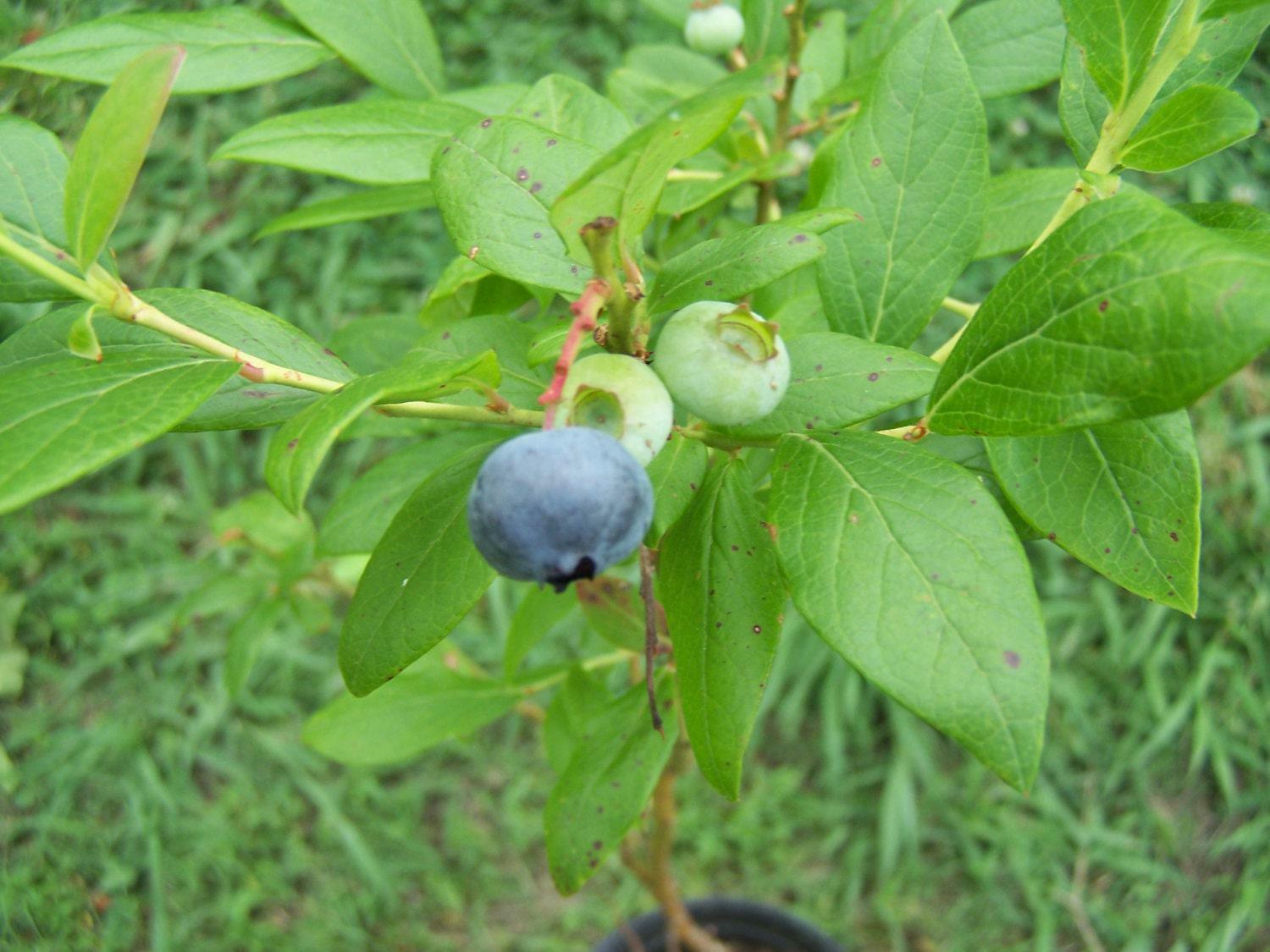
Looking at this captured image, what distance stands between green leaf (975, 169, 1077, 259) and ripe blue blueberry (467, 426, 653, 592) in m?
0.49

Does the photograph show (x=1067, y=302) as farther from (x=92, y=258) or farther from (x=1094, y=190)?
(x=92, y=258)

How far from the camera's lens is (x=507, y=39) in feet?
9.14

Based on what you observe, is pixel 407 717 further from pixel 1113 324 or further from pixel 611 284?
pixel 1113 324

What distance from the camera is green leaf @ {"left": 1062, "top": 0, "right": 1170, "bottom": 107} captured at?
63 cm

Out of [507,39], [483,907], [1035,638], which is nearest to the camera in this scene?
[1035,638]

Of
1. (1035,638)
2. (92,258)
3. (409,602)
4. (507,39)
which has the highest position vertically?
(92,258)

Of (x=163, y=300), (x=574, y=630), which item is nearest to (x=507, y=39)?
(x=574, y=630)

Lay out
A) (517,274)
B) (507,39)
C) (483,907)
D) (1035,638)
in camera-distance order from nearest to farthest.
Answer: (1035,638) < (517,274) < (483,907) < (507,39)

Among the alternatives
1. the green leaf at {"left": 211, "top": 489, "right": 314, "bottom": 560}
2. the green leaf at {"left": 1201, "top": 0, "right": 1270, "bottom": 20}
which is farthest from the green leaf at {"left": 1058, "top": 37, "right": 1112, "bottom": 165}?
the green leaf at {"left": 211, "top": 489, "right": 314, "bottom": 560}

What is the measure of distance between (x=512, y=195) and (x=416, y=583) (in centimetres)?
26

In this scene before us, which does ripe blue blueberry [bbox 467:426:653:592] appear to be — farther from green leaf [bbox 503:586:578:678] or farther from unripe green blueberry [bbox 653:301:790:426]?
green leaf [bbox 503:586:578:678]

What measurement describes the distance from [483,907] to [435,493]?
1837 millimetres

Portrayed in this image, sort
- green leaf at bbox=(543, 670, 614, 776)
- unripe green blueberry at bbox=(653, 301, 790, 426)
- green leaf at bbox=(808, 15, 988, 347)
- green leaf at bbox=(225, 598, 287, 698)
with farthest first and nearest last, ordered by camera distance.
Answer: green leaf at bbox=(225, 598, 287, 698) < green leaf at bbox=(543, 670, 614, 776) < green leaf at bbox=(808, 15, 988, 347) < unripe green blueberry at bbox=(653, 301, 790, 426)

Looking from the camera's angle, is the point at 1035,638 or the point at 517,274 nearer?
the point at 1035,638
